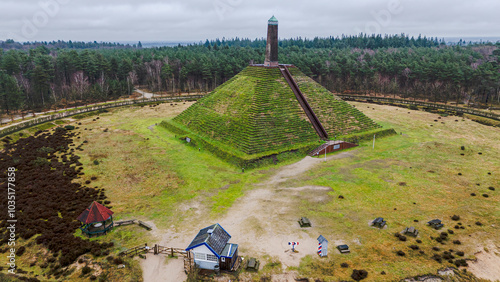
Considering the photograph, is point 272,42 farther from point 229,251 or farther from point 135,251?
point 135,251

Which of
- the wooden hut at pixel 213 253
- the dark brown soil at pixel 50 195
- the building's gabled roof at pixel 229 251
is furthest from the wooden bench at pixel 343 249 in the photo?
the dark brown soil at pixel 50 195

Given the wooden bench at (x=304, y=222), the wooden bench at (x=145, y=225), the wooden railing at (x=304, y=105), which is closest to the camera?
the wooden bench at (x=145, y=225)

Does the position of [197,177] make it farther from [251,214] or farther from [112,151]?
[112,151]

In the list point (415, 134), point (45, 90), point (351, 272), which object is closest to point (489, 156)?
point (415, 134)

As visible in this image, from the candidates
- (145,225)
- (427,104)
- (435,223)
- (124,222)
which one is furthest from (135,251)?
(427,104)

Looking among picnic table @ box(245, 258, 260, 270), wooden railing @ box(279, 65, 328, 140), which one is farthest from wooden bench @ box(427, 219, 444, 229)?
wooden railing @ box(279, 65, 328, 140)

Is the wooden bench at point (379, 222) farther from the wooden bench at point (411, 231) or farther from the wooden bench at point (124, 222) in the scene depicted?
the wooden bench at point (124, 222)

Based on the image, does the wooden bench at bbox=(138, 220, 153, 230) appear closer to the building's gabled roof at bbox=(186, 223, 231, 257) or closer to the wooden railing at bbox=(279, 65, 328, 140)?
the building's gabled roof at bbox=(186, 223, 231, 257)
